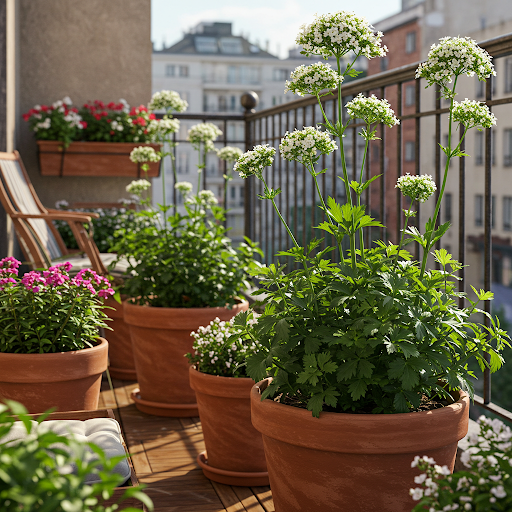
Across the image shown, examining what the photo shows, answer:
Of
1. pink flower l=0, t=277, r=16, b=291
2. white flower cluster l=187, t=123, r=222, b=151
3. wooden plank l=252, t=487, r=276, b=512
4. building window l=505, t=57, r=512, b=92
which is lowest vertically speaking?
wooden plank l=252, t=487, r=276, b=512

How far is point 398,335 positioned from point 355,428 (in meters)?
0.19

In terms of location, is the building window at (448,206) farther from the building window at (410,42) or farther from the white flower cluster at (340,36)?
the white flower cluster at (340,36)

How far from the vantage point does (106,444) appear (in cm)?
121

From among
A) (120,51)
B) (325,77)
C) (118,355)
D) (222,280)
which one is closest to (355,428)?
(325,77)

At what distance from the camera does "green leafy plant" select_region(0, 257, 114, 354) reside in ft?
5.76

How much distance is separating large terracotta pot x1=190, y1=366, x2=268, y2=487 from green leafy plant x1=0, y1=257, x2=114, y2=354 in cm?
37

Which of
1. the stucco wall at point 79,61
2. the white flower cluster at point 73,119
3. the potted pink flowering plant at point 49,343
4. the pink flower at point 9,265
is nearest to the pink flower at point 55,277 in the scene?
the potted pink flowering plant at point 49,343

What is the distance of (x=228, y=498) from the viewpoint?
5.82 feet

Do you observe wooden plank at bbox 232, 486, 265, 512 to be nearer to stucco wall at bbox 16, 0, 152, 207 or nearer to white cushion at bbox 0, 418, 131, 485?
white cushion at bbox 0, 418, 131, 485

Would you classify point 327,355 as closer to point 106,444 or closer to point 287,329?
point 287,329

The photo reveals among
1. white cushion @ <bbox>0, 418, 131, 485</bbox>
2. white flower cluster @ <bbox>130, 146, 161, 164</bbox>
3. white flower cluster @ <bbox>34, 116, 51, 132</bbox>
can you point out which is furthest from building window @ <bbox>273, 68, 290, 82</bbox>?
white cushion @ <bbox>0, 418, 131, 485</bbox>

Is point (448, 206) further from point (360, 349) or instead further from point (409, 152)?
point (360, 349)

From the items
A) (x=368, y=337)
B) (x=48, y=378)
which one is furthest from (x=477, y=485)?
(x=48, y=378)

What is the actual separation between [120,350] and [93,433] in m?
1.70
